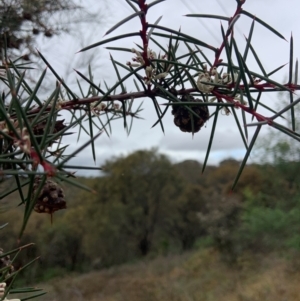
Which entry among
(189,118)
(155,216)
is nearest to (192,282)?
(155,216)

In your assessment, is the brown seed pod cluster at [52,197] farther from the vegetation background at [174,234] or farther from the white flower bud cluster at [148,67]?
the vegetation background at [174,234]

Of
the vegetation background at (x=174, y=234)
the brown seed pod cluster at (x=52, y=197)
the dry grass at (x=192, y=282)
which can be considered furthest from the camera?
the vegetation background at (x=174, y=234)

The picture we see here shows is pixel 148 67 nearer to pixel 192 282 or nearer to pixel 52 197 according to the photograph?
pixel 52 197

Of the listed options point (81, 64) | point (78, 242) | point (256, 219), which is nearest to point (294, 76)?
point (81, 64)

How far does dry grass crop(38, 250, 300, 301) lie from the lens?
3413mm

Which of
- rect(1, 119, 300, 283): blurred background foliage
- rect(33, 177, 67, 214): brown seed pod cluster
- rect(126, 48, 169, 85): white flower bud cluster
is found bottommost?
rect(1, 119, 300, 283): blurred background foliage

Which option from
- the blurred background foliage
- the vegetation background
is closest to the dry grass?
the vegetation background

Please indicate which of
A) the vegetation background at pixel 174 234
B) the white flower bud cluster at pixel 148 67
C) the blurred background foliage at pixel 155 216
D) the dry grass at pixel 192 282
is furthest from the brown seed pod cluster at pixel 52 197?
the blurred background foliage at pixel 155 216

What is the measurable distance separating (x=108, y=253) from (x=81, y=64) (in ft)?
19.3

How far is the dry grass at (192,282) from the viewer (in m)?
3.41

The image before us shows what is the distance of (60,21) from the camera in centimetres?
120

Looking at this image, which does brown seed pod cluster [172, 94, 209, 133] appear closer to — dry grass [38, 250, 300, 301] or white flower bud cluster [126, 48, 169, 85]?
white flower bud cluster [126, 48, 169, 85]

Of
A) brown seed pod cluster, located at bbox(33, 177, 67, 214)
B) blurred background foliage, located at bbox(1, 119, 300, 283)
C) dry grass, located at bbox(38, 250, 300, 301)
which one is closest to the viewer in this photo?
brown seed pod cluster, located at bbox(33, 177, 67, 214)

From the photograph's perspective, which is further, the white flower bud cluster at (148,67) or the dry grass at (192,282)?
the dry grass at (192,282)
